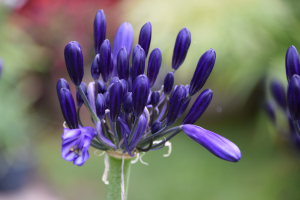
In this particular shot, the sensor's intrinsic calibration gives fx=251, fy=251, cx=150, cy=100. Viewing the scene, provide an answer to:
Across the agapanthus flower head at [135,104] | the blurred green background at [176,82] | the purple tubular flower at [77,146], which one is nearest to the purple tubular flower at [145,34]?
the agapanthus flower head at [135,104]

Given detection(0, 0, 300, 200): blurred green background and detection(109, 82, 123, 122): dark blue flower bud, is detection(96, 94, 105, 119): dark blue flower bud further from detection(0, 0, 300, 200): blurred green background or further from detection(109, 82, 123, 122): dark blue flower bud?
detection(0, 0, 300, 200): blurred green background

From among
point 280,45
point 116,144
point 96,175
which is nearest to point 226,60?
point 280,45

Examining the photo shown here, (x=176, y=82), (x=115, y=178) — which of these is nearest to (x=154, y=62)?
(x=115, y=178)

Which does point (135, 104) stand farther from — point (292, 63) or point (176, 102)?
point (292, 63)

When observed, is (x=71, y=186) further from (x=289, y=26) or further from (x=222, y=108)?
(x=289, y=26)

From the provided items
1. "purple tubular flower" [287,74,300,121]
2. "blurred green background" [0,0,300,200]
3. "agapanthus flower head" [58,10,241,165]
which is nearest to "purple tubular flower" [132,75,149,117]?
"agapanthus flower head" [58,10,241,165]

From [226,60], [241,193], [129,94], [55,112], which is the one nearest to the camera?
[129,94]

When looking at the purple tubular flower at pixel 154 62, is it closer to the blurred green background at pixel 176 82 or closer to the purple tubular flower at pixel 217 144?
the purple tubular flower at pixel 217 144
